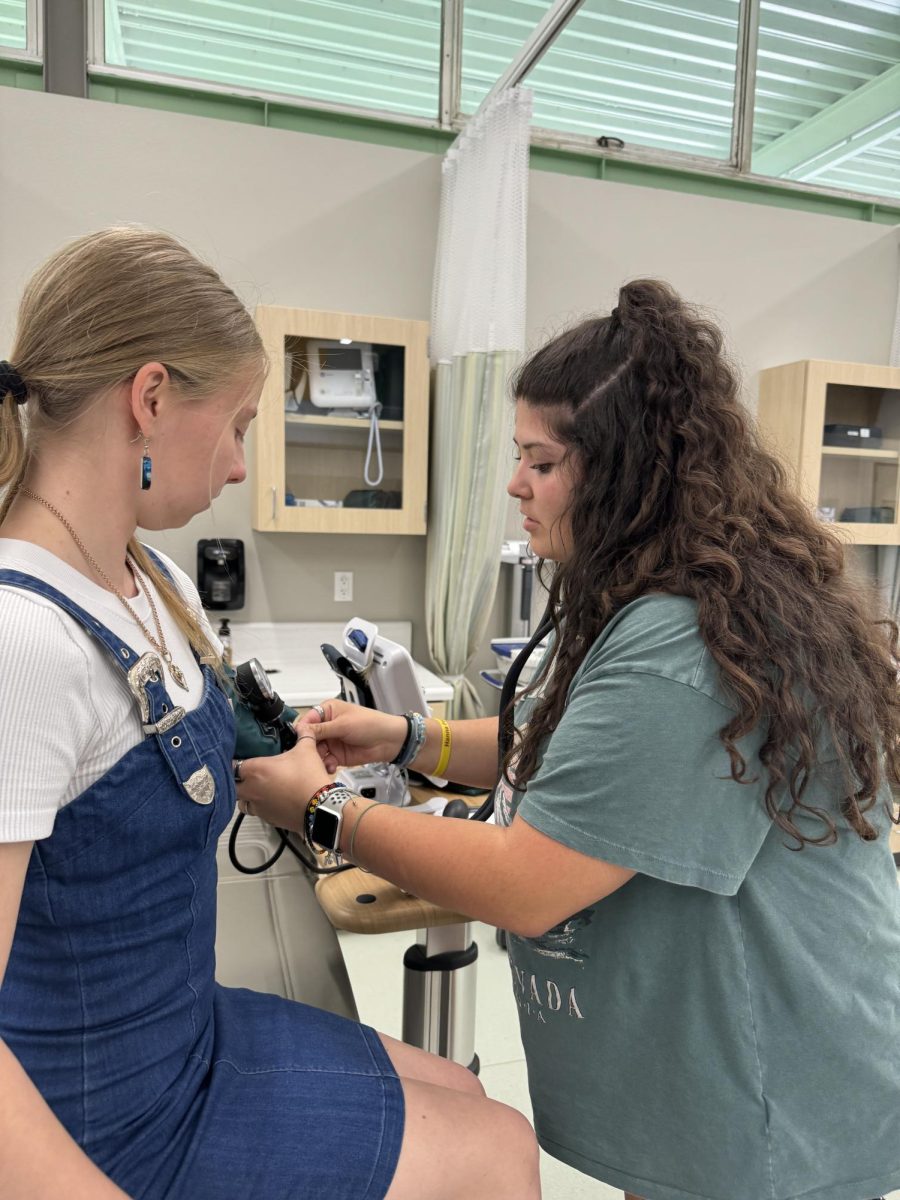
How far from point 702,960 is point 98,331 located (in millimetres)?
893

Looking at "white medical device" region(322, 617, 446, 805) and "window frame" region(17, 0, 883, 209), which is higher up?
"window frame" region(17, 0, 883, 209)

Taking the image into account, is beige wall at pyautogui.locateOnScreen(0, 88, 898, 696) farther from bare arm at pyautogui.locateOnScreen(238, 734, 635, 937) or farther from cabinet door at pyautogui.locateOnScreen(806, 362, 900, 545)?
bare arm at pyautogui.locateOnScreen(238, 734, 635, 937)

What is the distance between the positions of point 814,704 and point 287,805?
2.17 ft

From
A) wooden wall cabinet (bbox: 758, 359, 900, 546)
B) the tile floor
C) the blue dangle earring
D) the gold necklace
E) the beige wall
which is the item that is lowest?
the tile floor

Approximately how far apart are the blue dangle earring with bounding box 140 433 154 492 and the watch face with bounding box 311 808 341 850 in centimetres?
46

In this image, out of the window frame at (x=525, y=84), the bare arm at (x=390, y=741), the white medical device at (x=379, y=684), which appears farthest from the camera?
the window frame at (x=525, y=84)

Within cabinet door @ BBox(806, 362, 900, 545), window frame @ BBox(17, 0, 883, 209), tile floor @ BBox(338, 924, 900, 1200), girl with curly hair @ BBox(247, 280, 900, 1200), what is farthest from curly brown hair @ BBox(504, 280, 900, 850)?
cabinet door @ BBox(806, 362, 900, 545)

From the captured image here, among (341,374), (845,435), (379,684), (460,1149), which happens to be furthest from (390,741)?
(845,435)

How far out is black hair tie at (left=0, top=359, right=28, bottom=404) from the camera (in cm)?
79

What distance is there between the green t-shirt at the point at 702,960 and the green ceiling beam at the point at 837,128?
3651mm

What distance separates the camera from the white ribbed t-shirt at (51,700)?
2.04 ft

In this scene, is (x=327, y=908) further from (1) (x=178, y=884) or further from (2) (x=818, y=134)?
(2) (x=818, y=134)

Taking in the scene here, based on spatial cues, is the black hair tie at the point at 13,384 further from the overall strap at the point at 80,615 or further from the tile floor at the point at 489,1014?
the tile floor at the point at 489,1014

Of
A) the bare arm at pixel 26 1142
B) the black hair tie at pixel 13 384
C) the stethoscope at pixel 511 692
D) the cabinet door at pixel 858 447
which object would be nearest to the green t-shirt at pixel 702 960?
the stethoscope at pixel 511 692
